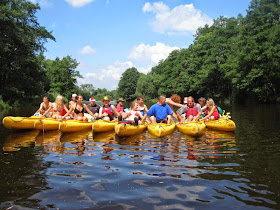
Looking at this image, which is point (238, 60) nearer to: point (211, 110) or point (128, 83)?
point (211, 110)

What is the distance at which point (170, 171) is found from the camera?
182 inches

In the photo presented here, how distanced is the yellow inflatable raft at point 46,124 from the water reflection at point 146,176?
7.47 feet

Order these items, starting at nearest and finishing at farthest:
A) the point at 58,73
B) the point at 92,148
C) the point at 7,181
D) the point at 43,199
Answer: the point at 43,199
the point at 7,181
the point at 92,148
the point at 58,73

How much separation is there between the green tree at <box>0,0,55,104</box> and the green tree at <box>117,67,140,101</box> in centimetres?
5395

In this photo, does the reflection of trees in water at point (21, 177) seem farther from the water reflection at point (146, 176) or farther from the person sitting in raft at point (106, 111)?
the person sitting in raft at point (106, 111)

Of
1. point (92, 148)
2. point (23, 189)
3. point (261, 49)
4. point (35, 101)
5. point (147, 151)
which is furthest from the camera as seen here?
point (35, 101)

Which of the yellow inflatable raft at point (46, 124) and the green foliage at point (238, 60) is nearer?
the yellow inflatable raft at point (46, 124)

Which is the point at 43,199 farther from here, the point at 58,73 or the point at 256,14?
the point at 58,73

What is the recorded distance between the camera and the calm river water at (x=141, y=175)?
3.40 meters

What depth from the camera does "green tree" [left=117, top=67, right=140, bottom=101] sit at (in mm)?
83500

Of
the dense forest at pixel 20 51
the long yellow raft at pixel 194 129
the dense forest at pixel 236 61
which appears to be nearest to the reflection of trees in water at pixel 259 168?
the long yellow raft at pixel 194 129

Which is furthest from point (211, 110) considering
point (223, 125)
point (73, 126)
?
point (73, 126)

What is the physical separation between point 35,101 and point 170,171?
94.5ft

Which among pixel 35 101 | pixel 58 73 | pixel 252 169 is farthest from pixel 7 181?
pixel 58 73
